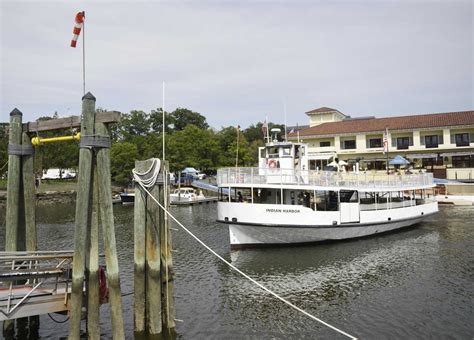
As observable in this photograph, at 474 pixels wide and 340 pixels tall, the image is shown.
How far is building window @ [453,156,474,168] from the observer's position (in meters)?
55.1

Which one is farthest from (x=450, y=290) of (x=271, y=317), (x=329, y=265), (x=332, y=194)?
(x=332, y=194)

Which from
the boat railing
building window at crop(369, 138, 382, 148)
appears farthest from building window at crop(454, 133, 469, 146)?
the boat railing

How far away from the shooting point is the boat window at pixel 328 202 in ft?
82.7

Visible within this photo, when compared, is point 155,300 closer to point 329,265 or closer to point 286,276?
point 286,276

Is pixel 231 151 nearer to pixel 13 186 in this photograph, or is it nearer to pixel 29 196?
pixel 29 196

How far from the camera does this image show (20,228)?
11414 mm

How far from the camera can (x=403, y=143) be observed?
59.4 m

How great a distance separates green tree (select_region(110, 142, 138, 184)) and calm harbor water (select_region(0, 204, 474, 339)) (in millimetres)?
40724

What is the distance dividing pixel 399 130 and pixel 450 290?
4669cm

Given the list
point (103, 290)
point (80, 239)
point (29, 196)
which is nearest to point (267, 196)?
point (103, 290)

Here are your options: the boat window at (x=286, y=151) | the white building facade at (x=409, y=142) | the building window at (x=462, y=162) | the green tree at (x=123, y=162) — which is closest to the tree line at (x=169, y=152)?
the green tree at (x=123, y=162)

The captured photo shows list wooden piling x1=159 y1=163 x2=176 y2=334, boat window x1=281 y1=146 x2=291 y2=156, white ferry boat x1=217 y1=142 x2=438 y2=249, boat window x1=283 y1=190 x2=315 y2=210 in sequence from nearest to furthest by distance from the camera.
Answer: wooden piling x1=159 y1=163 x2=176 y2=334, white ferry boat x1=217 y1=142 x2=438 y2=249, boat window x1=283 y1=190 x2=315 y2=210, boat window x1=281 y1=146 x2=291 y2=156

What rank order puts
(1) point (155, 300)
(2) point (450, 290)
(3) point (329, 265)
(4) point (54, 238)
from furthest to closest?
(4) point (54, 238), (3) point (329, 265), (2) point (450, 290), (1) point (155, 300)

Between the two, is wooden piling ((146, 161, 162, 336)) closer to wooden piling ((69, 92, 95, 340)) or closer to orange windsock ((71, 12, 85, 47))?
wooden piling ((69, 92, 95, 340))
